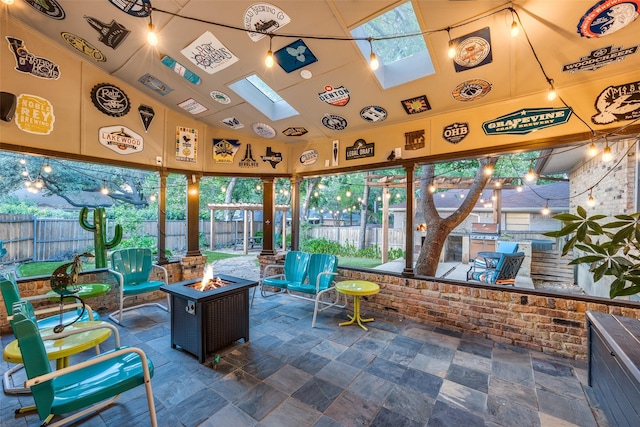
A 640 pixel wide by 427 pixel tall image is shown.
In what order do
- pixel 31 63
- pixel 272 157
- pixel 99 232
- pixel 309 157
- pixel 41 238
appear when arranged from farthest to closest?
pixel 41 238 < pixel 272 157 < pixel 309 157 < pixel 99 232 < pixel 31 63

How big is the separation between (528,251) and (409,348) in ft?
20.3

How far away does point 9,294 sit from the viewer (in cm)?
223

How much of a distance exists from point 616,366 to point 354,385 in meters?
1.88

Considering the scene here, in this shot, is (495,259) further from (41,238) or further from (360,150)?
(41,238)

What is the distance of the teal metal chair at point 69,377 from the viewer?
4.63 feet

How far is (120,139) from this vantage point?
4.00 meters

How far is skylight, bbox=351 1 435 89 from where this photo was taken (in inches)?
108

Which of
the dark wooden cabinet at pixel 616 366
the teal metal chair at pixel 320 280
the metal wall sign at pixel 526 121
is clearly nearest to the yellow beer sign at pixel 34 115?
the teal metal chair at pixel 320 280

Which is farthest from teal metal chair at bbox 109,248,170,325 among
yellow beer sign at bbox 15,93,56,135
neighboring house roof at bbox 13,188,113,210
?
neighboring house roof at bbox 13,188,113,210

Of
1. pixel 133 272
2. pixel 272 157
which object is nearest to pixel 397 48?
pixel 272 157

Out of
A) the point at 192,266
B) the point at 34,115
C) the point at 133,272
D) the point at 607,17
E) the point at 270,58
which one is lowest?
the point at 192,266

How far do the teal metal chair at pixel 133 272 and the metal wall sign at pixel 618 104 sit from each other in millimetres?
5770

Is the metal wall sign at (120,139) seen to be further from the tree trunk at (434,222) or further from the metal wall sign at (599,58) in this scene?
the metal wall sign at (599,58)

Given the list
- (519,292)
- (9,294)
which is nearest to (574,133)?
(519,292)
